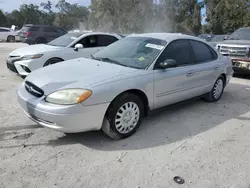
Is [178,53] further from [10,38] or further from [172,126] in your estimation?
[10,38]

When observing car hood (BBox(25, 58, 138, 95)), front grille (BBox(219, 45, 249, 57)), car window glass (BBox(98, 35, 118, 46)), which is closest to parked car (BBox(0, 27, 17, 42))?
car window glass (BBox(98, 35, 118, 46))

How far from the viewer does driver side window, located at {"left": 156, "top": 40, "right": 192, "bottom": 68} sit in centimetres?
410

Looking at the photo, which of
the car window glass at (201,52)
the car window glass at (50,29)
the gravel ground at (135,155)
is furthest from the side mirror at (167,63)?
the car window glass at (50,29)

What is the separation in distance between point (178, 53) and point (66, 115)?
2.41 m

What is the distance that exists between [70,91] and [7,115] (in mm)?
1862

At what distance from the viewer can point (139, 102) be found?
3.67 meters

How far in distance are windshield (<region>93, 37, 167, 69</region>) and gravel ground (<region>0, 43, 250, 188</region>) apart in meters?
1.08

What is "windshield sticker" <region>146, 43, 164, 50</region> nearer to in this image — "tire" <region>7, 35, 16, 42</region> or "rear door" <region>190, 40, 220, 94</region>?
"rear door" <region>190, 40, 220, 94</region>

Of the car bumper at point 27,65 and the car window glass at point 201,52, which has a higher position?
the car window glass at point 201,52

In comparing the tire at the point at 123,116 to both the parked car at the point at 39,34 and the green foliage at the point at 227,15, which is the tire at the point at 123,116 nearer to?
the parked car at the point at 39,34

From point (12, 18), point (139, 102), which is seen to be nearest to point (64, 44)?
point (139, 102)

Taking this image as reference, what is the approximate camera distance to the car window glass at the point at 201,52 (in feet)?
15.8

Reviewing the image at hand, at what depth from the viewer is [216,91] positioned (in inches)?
215

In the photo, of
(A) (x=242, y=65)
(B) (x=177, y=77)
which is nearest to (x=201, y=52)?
(B) (x=177, y=77)
